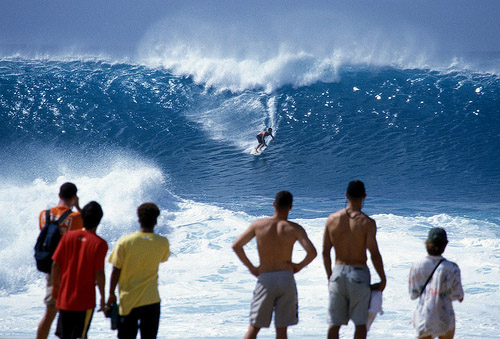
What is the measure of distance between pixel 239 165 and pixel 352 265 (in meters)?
12.6

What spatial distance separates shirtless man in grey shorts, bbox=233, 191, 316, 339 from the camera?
3672 millimetres

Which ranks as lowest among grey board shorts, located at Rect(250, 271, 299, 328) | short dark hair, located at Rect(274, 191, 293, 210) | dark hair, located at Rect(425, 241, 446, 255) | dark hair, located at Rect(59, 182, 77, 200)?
grey board shorts, located at Rect(250, 271, 299, 328)

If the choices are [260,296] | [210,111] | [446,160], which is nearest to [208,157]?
[210,111]

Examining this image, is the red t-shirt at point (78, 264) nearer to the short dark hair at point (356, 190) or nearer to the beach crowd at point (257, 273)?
the beach crowd at point (257, 273)

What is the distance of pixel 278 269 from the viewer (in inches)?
145

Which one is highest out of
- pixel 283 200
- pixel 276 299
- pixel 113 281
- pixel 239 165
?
pixel 239 165

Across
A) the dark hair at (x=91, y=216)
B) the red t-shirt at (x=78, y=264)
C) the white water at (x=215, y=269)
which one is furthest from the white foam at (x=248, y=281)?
the dark hair at (x=91, y=216)

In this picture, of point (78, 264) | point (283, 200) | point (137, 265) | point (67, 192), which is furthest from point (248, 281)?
point (78, 264)

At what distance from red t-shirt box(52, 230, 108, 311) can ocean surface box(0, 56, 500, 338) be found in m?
2.04

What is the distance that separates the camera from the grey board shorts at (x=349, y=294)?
367 centimetres

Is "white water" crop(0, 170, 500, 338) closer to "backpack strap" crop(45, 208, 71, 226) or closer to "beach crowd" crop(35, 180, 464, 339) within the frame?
"beach crowd" crop(35, 180, 464, 339)

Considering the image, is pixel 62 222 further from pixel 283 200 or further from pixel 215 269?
pixel 215 269

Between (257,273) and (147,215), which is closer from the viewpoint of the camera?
(147,215)

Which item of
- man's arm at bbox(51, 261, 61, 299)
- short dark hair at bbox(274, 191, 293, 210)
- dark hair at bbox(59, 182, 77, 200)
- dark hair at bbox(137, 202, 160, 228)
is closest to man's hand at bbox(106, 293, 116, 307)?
man's arm at bbox(51, 261, 61, 299)
